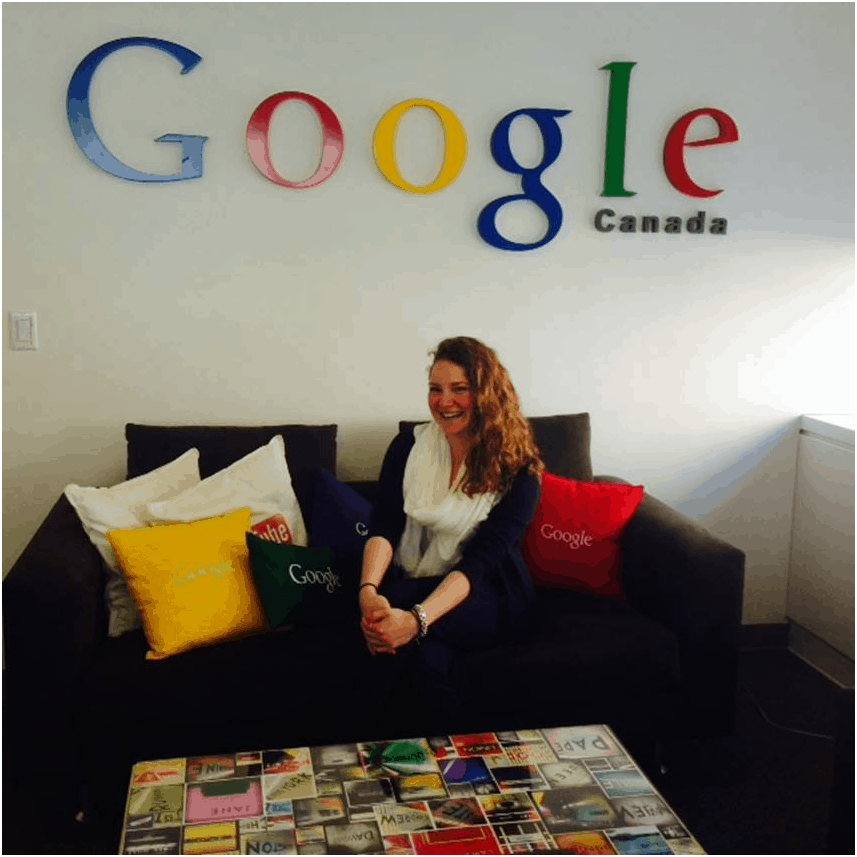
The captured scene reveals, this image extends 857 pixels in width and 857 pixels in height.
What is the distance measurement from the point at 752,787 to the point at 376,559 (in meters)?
1.12

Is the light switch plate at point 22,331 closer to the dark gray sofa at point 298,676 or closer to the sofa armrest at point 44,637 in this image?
the dark gray sofa at point 298,676

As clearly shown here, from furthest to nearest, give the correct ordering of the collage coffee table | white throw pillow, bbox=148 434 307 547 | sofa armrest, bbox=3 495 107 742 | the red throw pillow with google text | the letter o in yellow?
the letter o in yellow → the red throw pillow with google text → white throw pillow, bbox=148 434 307 547 → sofa armrest, bbox=3 495 107 742 → the collage coffee table

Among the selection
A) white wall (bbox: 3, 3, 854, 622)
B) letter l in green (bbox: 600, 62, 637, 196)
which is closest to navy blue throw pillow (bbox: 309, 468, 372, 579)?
white wall (bbox: 3, 3, 854, 622)

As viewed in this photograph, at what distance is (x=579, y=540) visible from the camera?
9.11 feet

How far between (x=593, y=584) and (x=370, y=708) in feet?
2.47

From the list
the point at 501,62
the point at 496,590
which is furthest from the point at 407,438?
the point at 501,62

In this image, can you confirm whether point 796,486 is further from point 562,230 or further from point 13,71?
point 13,71

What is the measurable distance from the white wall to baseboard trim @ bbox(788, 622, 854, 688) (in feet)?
0.48

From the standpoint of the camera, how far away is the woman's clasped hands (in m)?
2.29

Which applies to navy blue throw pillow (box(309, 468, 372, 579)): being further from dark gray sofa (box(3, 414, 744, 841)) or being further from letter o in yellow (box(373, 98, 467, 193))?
letter o in yellow (box(373, 98, 467, 193))

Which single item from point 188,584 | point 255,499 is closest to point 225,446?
point 255,499

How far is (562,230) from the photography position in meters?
3.19

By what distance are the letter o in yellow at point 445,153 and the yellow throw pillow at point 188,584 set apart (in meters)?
1.22

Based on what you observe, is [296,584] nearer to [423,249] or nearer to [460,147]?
[423,249]
